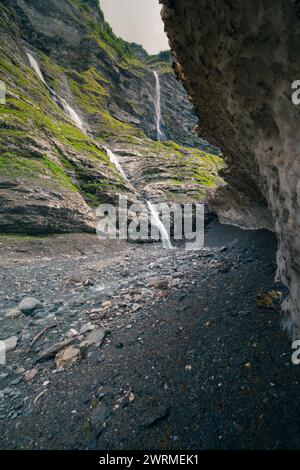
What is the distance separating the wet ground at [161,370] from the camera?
10.5 ft

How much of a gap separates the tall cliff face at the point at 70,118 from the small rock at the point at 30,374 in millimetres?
13143

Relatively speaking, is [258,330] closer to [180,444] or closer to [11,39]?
[180,444]

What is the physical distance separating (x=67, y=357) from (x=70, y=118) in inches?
1879

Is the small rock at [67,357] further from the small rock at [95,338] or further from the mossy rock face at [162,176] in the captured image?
the mossy rock face at [162,176]

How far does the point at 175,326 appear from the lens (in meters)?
5.45

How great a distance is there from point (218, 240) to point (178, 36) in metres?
A: 13.2

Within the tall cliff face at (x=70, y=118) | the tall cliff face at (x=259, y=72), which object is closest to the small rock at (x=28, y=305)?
the tall cliff face at (x=259, y=72)

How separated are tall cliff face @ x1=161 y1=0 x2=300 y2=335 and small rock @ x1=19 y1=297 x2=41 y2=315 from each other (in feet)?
22.7

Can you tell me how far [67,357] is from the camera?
205 inches

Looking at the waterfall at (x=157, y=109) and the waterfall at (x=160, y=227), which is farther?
the waterfall at (x=157, y=109)

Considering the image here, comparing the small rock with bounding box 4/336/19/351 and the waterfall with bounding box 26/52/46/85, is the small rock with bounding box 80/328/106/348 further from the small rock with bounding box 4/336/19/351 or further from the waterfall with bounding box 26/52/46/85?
the waterfall with bounding box 26/52/46/85

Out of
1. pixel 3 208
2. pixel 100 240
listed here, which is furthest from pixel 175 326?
pixel 3 208

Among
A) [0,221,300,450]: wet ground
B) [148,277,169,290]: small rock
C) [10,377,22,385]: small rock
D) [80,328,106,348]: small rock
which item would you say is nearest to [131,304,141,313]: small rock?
[0,221,300,450]: wet ground

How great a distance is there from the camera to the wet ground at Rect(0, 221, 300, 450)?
321 centimetres
